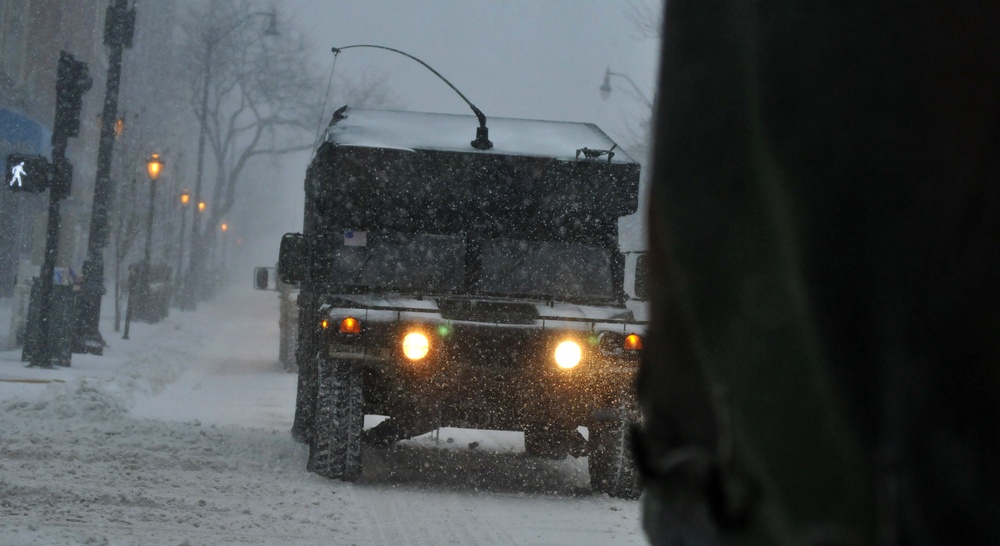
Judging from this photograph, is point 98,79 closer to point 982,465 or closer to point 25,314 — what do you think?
point 25,314

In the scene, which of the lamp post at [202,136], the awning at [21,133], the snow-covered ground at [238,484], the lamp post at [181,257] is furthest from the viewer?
the lamp post at [181,257]

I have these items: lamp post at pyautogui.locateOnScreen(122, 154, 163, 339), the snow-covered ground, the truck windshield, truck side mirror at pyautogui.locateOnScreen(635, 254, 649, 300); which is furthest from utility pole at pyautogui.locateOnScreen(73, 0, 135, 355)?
truck side mirror at pyautogui.locateOnScreen(635, 254, 649, 300)

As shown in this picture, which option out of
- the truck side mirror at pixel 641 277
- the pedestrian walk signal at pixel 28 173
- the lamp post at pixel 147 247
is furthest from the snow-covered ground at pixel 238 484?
the lamp post at pixel 147 247

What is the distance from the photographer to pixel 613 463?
8305 millimetres

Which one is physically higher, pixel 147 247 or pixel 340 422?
pixel 147 247

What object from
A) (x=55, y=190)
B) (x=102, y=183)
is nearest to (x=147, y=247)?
(x=102, y=183)

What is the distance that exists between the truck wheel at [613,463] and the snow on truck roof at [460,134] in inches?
80.4

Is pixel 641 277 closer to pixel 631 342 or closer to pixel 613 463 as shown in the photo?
pixel 631 342

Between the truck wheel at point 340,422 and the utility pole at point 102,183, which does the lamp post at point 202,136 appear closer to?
the utility pole at point 102,183

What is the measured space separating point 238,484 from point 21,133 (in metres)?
26.7

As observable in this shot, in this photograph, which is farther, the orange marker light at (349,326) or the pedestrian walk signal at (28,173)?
the pedestrian walk signal at (28,173)

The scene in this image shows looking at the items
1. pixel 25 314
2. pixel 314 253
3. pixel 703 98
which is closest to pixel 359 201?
pixel 314 253

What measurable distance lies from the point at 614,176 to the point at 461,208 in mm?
1141

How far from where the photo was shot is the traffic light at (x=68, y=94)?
16641 mm
